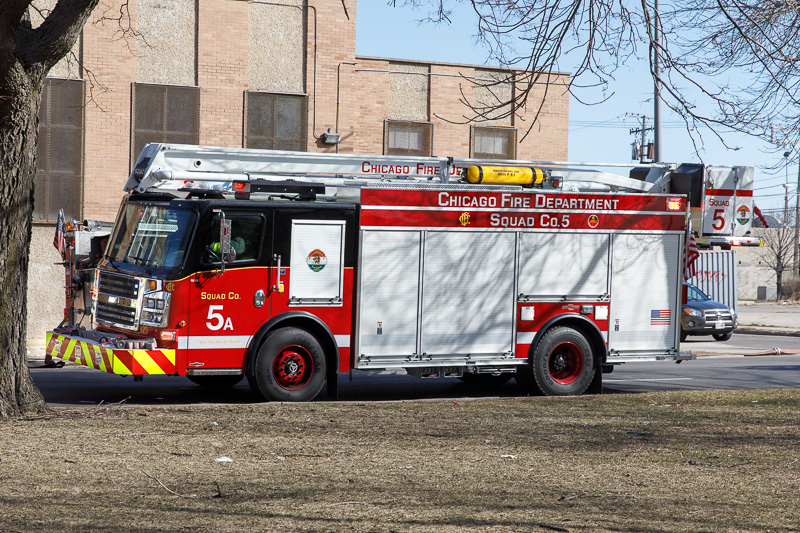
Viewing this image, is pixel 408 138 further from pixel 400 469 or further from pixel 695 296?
pixel 400 469

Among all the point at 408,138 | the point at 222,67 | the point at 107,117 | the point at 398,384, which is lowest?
the point at 398,384

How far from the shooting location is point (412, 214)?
11578mm

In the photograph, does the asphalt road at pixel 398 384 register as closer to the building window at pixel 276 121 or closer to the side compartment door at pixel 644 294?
the side compartment door at pixel 644 294

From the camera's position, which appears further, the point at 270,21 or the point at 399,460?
the point at 270,21

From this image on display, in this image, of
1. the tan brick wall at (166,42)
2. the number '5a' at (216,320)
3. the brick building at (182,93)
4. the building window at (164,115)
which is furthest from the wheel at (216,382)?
the tan brick wall at (166,42)

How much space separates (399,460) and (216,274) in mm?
4154

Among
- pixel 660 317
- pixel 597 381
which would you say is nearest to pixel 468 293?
pixel 597 381

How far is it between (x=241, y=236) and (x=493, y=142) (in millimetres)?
15289

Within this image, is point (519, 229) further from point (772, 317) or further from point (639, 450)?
point (772, 317)

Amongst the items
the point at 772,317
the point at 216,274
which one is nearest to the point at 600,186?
the point at 216,274

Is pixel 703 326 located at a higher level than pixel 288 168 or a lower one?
lower

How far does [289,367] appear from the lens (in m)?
11.0

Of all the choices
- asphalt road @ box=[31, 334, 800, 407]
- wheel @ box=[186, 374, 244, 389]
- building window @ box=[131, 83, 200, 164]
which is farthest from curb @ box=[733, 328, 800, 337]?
wheel @ box=[186, 374, 244, 389]

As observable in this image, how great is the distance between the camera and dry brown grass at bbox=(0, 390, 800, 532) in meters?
5.57
